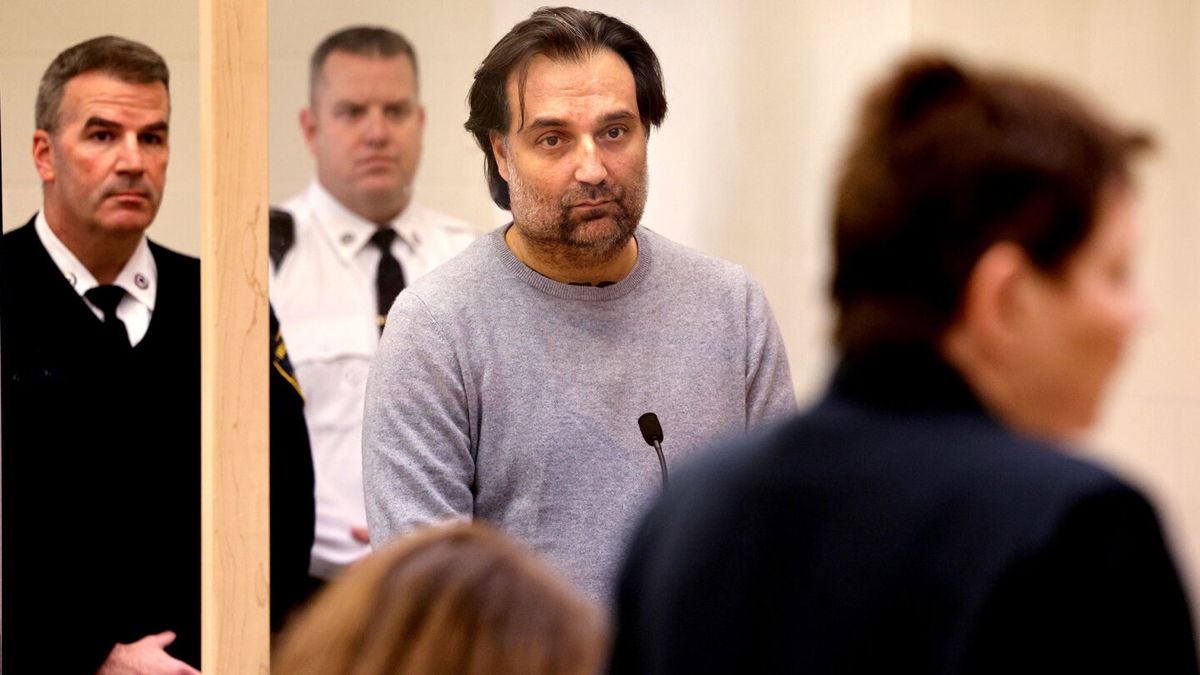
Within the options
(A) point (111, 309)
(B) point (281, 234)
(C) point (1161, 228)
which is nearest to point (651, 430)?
(A) point (111, 309)

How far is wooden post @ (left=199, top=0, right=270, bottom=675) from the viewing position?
7.68 feet

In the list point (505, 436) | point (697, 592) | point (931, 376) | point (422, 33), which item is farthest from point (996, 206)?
point (422, 33)

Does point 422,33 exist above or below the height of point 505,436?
above

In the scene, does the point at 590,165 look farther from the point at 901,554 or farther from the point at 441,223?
the point at 441,223

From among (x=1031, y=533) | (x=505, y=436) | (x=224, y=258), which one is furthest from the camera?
(x=224, y=258)

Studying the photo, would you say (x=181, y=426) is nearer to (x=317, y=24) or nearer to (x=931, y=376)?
(x=317, y=24)

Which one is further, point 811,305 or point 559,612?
point 811,305

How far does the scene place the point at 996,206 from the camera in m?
0.94

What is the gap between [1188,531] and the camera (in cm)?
320

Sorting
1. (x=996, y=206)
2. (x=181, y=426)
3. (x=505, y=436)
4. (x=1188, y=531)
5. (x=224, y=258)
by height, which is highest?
(x=996, y=206)

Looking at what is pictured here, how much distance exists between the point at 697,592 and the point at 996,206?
319mm

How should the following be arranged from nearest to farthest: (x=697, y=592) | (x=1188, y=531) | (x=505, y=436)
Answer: (x=697, y=592) → (x=505, y=436) → (x=1188, y=531)

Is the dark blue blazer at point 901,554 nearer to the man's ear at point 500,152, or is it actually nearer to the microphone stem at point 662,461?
the microphone stem at point 662,461

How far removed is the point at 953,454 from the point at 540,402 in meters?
1.30
